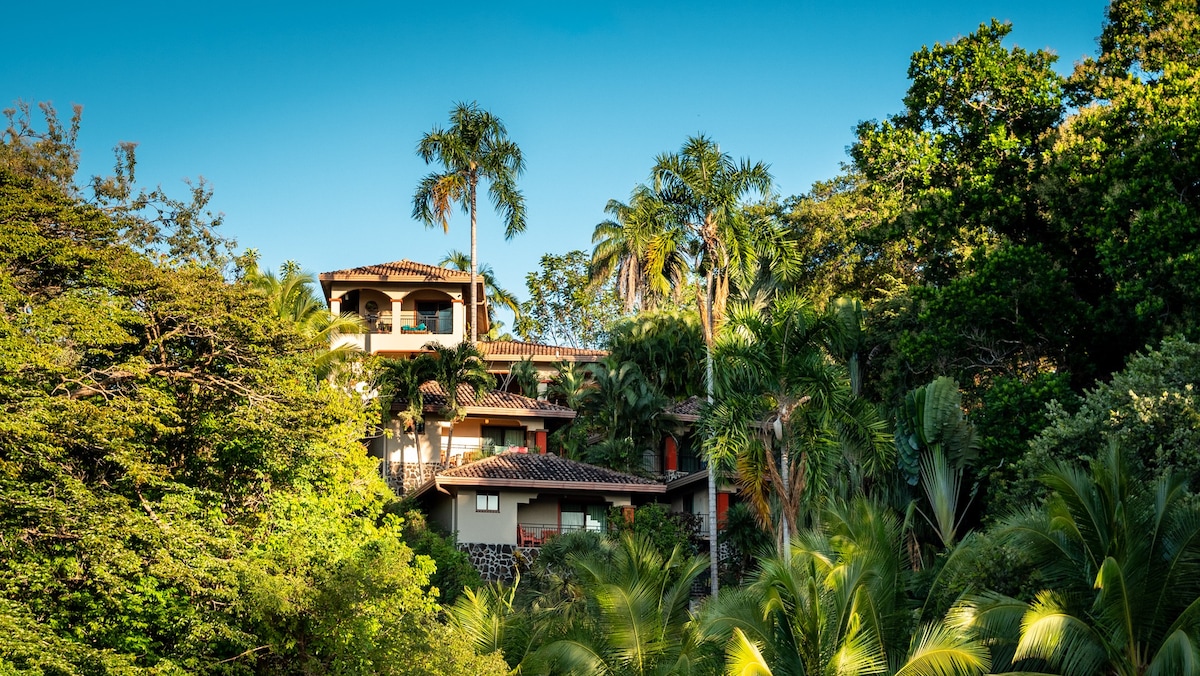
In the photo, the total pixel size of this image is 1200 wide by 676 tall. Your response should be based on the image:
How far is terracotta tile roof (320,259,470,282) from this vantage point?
150 feet

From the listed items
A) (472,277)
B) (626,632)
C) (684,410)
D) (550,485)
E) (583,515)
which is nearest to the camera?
(626,632)

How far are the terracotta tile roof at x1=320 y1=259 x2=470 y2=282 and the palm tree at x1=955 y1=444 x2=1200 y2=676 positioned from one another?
31.1 metres

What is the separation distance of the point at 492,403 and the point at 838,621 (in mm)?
23141

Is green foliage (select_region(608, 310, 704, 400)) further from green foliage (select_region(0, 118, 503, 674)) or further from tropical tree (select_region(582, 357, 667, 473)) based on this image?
green foliage (select_region(0, 118, 503, 674))

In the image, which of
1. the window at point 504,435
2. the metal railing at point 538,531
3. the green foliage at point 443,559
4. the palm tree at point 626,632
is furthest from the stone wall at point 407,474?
the palm tree at point 626,632

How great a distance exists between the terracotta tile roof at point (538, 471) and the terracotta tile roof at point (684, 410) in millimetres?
4663

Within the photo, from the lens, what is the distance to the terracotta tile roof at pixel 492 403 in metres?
Result: 39.2

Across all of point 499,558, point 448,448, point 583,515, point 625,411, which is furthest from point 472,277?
point 499,558

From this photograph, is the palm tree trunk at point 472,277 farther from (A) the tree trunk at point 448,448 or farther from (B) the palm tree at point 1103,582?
(B) the palm tree at point 1103,582

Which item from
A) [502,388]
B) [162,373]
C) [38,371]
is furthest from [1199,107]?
[502,388]

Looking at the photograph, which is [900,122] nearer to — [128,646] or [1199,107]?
[1199,107]

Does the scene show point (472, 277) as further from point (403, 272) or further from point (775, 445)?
point (775, 445)

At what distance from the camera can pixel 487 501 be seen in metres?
34.6

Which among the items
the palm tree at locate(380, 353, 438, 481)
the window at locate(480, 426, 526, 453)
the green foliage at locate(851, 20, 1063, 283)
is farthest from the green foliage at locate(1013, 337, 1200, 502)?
the window at locate(480, 426, 526, 453)
